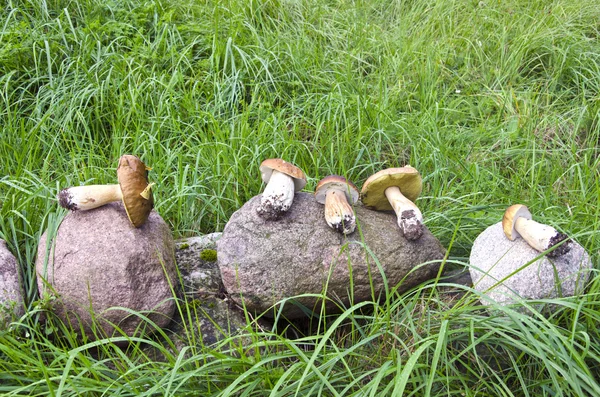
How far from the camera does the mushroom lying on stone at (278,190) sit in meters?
2.46

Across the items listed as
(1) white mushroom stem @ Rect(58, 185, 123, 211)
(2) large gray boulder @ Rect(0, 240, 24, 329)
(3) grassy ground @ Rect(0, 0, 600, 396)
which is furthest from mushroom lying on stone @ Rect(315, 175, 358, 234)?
(2) large gray boulder @ Rect(0, 240, 24, 329)

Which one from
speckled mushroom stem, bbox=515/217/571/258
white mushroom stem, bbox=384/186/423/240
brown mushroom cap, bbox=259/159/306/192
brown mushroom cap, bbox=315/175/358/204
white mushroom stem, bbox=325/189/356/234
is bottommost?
speckled mushroom stem, bbox=515/217/571/258

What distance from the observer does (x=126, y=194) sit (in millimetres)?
2322

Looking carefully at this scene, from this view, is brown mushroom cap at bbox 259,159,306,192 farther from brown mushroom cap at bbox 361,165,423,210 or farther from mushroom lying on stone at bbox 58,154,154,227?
mushroom lying on stone at bbox 58,154,154,227

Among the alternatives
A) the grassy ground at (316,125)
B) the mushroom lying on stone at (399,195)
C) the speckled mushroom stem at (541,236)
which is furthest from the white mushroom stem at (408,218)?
the speckled mushroom stem at (541,236)

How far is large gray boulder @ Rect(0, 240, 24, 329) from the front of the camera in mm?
2270

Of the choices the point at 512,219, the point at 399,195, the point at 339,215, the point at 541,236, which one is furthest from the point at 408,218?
the point at 541,236

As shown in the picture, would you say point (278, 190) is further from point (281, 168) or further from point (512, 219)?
point (512, 219)

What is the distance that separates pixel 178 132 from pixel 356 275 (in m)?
1.68

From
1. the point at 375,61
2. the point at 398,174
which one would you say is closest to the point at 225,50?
the point at 375,61

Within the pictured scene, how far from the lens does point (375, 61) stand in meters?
4.46

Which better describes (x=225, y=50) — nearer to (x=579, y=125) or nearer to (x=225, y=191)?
(x=225, y=191)

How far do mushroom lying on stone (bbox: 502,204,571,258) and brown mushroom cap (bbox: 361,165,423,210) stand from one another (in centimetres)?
42

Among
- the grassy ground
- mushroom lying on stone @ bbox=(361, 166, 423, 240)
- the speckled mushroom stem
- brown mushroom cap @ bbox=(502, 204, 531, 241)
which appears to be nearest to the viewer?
the grassy ground
